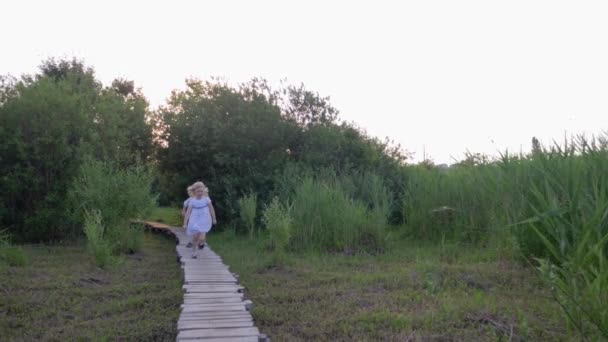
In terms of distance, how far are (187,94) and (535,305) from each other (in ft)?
59.6

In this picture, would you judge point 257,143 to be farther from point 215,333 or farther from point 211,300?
point 215,333

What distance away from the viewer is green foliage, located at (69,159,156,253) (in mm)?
12508

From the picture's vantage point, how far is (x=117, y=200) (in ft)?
41.8

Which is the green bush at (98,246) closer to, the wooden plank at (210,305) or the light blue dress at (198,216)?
the light blue dress at (198,216)

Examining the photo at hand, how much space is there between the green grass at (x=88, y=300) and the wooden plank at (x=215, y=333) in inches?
33.7

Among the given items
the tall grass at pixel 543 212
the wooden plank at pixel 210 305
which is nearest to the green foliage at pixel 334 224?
the tall grass at pixel 543 212

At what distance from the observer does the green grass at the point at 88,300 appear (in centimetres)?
604

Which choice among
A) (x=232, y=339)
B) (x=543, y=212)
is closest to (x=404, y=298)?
(x=543, y=212)

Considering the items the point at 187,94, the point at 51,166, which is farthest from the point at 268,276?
the point at 187,94

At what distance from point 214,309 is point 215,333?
3.29 ft

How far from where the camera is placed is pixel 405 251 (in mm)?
11195

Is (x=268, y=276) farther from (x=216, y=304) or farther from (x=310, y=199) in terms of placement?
(x=310, y=199)

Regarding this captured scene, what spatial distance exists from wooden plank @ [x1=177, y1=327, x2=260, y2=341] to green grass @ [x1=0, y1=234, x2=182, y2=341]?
86 cm

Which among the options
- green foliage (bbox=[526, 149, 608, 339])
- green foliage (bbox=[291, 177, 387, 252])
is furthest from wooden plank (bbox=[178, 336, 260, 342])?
green foliage (bbox=[291, 177, 387, 252])
